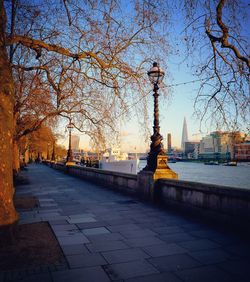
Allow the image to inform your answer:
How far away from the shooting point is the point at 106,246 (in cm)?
531

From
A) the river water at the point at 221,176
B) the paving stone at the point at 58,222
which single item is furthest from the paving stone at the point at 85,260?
the river water at the point at 221,176

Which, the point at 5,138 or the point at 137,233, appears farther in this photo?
the point at 137,233

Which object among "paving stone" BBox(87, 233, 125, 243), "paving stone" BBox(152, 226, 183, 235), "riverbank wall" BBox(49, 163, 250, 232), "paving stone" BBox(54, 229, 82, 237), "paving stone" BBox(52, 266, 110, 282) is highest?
"riverbank wall" BBox(49, 163, 250, 232)

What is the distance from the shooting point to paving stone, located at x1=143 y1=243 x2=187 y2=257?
489 centimetres

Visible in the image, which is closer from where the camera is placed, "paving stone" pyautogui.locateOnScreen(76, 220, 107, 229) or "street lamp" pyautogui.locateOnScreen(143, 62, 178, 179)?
"paving stone" pyautogui.locateOnScreen(76, 220, 107, 229)

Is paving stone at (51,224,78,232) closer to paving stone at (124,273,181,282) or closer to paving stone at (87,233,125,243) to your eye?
paving stone at (87,233,125,243)

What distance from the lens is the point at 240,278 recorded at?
3.84 m

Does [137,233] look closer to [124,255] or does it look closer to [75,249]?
[124,255]

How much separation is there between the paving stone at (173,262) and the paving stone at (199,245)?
0.47m

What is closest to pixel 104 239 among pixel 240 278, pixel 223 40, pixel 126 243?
pixel 126 243

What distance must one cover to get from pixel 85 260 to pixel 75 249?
2.08 feet

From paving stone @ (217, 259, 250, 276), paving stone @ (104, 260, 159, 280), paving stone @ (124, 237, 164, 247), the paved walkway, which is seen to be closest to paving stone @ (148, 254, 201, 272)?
the paved walkway

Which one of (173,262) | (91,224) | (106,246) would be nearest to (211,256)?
(173,262)

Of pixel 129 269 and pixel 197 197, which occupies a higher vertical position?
pixel 197 197
